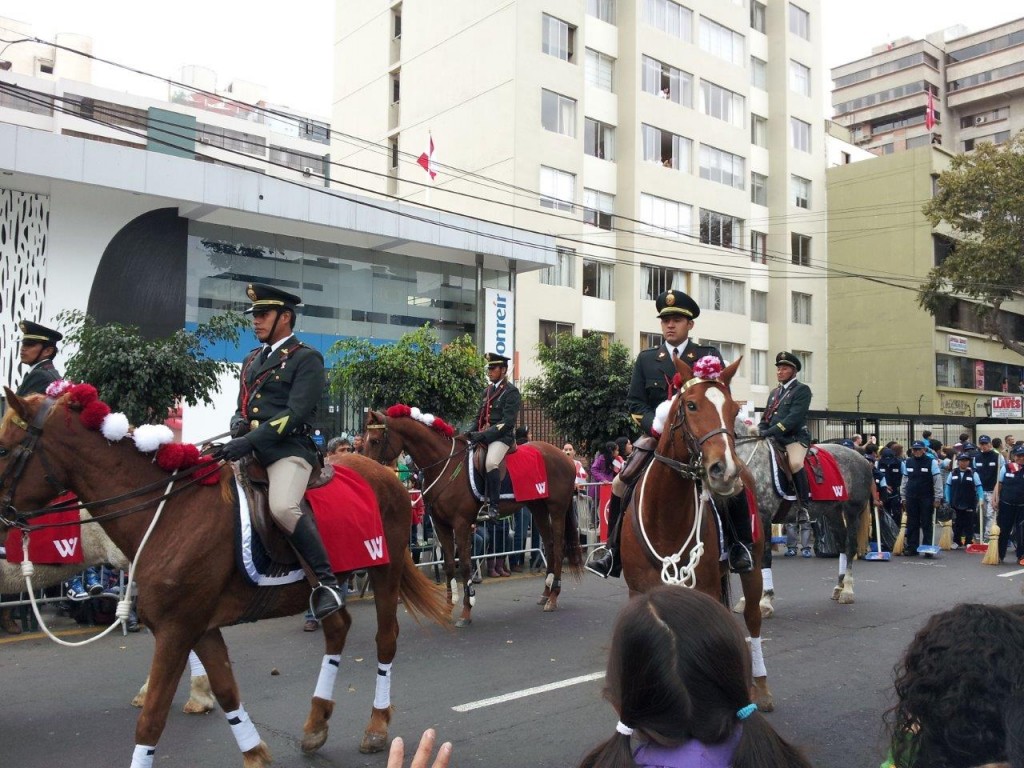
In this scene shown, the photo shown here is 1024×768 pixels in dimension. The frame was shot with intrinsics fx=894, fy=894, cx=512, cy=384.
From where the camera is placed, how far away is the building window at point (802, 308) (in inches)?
1817

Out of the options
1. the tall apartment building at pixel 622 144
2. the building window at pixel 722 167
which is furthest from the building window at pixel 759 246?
the building window at pixel 722 167

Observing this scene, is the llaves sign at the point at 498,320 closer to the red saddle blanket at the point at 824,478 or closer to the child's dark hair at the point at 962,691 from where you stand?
the red saddle blanket at the point at 824,478

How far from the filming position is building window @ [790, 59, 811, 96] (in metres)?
46.0

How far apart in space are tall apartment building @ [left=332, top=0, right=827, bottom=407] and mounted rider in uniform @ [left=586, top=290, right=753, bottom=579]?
2373 cm

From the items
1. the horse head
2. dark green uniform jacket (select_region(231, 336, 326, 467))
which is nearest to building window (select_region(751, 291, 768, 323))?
the horse head

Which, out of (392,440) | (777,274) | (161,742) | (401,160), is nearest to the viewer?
(161,742)

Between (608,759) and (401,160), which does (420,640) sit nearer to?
(608,759)

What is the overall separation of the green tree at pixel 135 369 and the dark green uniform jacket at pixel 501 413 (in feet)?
15.1

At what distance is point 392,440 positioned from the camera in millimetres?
10500

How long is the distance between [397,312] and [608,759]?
25308mm

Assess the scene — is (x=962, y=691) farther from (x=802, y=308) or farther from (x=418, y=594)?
(x=802, y=308)

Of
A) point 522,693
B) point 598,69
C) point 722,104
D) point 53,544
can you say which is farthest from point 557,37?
point 522,693

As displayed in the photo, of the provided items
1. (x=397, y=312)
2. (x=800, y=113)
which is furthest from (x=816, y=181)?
(x=397, y=312)

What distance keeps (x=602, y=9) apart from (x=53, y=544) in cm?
3611
